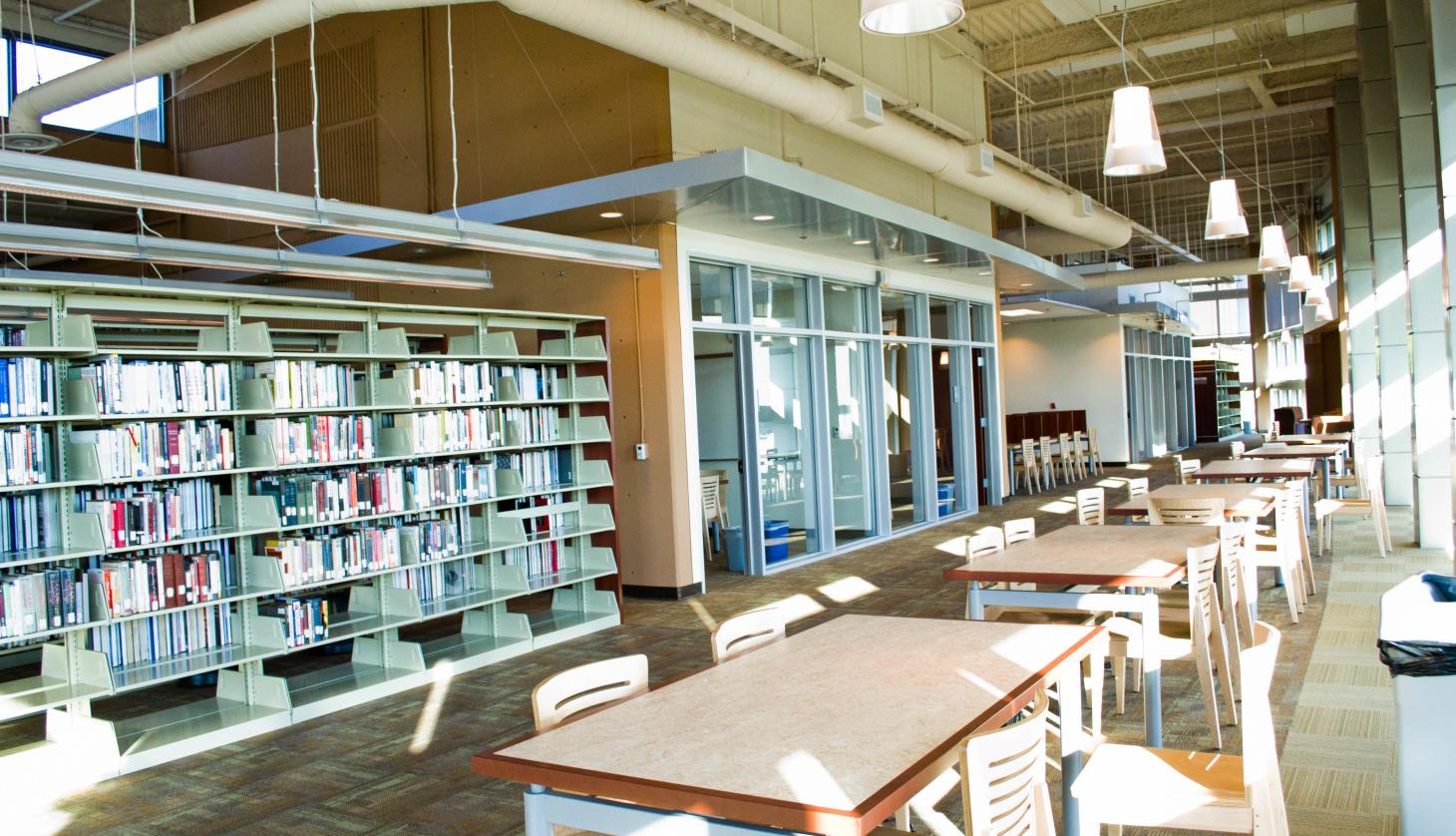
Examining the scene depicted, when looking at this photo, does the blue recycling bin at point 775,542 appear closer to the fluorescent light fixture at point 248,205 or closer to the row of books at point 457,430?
the row of books at point 457,430

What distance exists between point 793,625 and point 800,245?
437 cm

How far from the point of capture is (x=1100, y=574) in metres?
4.65

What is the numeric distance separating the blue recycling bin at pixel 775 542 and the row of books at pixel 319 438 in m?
4.75

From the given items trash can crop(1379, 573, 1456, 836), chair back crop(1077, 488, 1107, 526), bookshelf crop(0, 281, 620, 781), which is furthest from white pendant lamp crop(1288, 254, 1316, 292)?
trash can crop(1379, 573, 1456, 836)

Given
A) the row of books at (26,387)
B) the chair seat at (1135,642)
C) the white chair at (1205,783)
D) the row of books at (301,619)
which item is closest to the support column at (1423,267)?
the chair seat at (1135,642)

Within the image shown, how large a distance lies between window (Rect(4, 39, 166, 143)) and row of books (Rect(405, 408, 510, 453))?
9.34 m

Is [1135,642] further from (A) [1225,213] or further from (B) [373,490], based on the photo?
(B) [373,490]

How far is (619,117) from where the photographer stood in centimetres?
952

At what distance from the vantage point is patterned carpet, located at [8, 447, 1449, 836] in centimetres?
438

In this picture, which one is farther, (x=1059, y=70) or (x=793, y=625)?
(x=1059, y=70)

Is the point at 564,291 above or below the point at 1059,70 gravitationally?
below

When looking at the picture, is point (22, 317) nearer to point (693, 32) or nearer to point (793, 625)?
point (693, 32)

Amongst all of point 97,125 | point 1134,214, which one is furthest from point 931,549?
point 1134,214

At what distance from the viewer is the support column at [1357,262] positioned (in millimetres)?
14320
